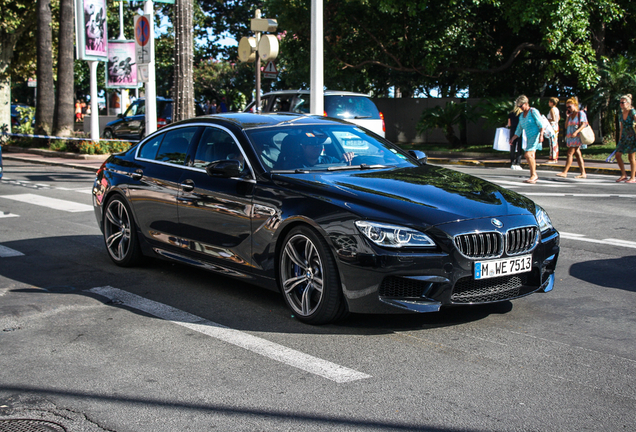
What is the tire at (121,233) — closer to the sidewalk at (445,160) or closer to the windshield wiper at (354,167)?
the windshield wiper at (354,167)

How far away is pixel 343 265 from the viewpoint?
193 inches

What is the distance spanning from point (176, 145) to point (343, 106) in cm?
1095

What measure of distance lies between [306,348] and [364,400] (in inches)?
37.8

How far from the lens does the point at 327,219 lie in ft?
16.5

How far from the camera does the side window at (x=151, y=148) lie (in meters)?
7.15

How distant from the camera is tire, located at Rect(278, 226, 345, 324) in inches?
197

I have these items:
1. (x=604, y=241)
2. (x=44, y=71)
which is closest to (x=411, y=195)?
(x=604, y=241)

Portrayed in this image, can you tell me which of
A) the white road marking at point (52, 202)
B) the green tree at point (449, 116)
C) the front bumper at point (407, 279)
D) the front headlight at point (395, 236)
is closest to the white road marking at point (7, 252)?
the white road marking at point (52, 202)

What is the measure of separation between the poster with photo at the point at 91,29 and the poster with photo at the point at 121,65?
1146mm

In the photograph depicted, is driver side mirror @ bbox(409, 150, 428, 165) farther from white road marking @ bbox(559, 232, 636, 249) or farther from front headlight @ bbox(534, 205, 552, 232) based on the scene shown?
white road marking @ bbox(559, 232, 636, 249)

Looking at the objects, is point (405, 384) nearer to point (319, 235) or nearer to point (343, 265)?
point (343, 265)

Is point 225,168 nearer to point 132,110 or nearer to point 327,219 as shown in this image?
point 327,219

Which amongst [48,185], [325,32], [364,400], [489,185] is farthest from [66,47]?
[364,400]

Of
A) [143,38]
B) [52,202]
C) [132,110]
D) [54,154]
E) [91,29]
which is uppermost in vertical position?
[91,29]
